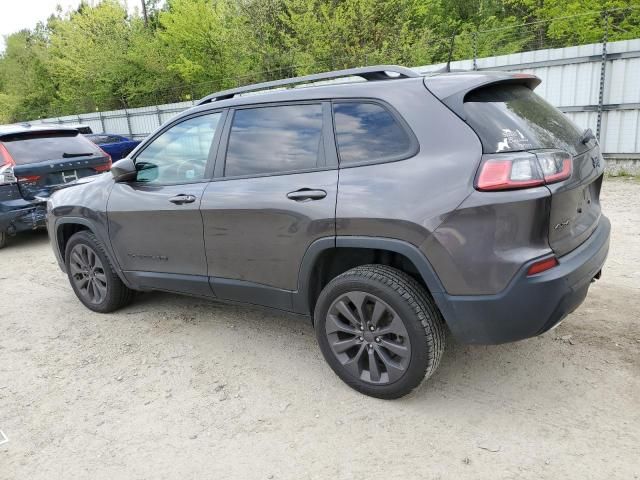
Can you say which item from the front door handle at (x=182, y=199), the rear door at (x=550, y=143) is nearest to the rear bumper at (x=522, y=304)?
the rear door at (x=550, y=143)

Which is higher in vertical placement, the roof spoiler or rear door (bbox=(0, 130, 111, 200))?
the roof spoiler

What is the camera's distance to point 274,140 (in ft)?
10.7

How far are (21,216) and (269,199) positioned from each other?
5.34m

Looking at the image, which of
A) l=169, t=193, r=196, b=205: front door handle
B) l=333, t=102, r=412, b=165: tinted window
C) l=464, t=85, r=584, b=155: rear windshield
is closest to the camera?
l=464, t=85, r=584, b=155: rear windshield

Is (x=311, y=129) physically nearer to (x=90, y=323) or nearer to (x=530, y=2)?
(x=90, y=323)

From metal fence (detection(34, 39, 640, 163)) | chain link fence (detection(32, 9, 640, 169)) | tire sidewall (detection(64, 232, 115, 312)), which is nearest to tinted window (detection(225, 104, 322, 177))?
tire sidewall (detection(64, 232, 115, 312))

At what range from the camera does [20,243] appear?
25.4 ft

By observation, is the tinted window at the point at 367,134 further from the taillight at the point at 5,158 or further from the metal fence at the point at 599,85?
the metal fence at the point at 599,85

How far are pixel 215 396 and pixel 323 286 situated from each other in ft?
3.15

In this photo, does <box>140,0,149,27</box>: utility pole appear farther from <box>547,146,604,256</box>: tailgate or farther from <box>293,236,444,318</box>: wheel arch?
<box>547,146,604,256</box>: tailgate

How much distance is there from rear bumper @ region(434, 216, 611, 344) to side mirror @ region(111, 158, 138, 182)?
2561 mm

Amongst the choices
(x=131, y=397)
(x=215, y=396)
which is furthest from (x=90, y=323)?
(x=215, y=396)

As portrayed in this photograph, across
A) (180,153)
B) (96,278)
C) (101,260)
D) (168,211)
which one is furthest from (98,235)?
(180,153)

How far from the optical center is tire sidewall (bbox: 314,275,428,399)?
2.66 m
